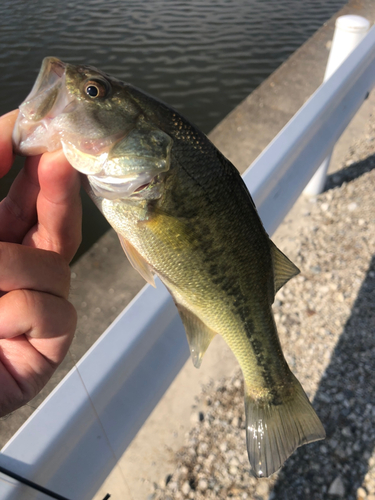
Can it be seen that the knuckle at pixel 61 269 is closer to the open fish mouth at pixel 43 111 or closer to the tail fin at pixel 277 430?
the open fish mouth at pixel 43 111

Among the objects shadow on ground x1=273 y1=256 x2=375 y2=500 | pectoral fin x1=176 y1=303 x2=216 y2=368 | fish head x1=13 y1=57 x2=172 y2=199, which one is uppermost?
fish head x1=13 y1=57 x2=172 y2=199

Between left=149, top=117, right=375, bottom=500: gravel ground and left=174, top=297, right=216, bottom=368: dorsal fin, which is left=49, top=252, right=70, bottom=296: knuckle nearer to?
left=174, top=297, right=216, bottom=368: dorsal fin

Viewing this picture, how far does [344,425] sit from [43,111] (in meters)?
2.55

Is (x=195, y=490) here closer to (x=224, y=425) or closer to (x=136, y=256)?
(x=224, y=425)

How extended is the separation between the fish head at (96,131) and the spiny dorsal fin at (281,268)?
60cm

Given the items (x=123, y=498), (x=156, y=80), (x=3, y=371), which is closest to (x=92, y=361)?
(x=3, y=371)

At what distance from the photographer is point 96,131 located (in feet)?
4.58

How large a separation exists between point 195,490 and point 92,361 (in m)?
1.34

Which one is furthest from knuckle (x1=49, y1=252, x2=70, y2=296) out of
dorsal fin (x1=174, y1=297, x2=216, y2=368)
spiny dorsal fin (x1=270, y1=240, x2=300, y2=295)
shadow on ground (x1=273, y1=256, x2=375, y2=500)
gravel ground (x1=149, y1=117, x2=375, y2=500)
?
shadow on ground (x1=273, y1=256, x2=375, y2=500)

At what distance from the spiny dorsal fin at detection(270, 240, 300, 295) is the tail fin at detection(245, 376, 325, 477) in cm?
53

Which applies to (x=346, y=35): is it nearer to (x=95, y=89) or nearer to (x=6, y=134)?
(x=95, y=89)

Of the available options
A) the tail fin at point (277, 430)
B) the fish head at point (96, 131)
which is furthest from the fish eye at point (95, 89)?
the tail fin at point (277, 430)

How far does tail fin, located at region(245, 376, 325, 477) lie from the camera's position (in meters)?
1.81

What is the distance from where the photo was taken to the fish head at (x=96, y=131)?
1359 millimetres
